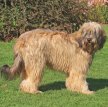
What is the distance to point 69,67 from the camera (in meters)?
9.56

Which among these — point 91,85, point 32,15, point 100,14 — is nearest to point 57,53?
point 91,85

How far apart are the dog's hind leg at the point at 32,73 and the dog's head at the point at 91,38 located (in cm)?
85

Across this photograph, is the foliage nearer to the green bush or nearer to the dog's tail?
the green bush

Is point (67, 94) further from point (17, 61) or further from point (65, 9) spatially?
point (65, 9)

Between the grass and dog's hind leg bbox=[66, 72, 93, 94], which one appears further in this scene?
dog's hind leg bbox=[66, 72, 93, 94]

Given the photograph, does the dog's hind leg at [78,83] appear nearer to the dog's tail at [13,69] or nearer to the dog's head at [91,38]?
the dog's head at [91,38]

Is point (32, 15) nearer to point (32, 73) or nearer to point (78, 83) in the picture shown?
point (78, 83)

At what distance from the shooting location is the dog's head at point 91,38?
9.20 meters

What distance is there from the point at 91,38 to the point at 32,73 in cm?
129

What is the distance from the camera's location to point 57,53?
9.34 m

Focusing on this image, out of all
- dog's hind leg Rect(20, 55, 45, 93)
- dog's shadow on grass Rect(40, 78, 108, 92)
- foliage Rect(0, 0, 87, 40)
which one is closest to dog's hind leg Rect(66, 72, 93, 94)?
dog's shadow on grass Rect(40, 78, 108, 92)

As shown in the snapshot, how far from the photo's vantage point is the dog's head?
9195 millimetres

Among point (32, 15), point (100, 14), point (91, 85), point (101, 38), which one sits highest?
Result: point (101, 38)

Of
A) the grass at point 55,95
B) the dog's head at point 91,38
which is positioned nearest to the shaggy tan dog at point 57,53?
the dog's head at point 91,38
